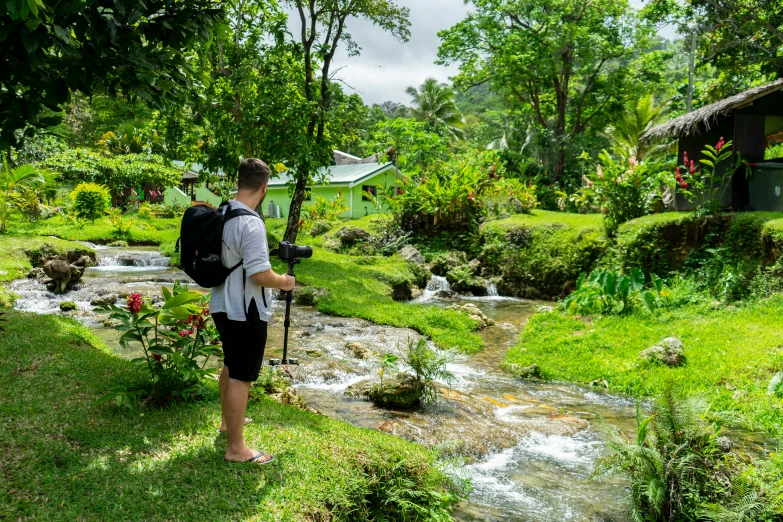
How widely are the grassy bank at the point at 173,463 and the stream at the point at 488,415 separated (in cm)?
77

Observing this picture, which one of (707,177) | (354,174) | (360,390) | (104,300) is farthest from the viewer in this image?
(354,174)

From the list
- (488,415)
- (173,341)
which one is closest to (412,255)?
(488,415)

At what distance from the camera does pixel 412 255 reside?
17438 millimetres

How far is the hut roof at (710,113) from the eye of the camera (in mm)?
12258

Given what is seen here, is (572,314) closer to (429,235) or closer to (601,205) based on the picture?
(601,205)

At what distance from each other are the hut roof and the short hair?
1236 centimetres

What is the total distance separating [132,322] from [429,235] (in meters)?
15.2

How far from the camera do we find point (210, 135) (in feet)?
52.6

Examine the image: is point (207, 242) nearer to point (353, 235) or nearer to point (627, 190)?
point (627, 190)

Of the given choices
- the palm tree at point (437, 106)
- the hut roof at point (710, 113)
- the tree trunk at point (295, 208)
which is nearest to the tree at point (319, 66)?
the tree trunk at point (295, 208)

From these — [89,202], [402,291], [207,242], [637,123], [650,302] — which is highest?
[637,123]

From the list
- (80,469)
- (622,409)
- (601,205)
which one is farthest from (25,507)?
(601,205)

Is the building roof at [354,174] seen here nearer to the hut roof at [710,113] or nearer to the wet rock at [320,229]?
the wet rock at [320,229]

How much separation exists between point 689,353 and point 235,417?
21.8 feet
